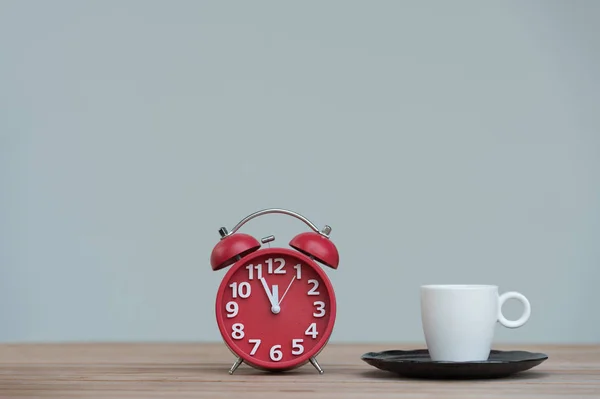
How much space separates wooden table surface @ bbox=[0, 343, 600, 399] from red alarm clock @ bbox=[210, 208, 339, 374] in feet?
0.11

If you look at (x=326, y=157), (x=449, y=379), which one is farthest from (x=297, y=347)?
(x=326, y=157)

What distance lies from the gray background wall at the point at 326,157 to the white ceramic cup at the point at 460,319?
1271 millimetres

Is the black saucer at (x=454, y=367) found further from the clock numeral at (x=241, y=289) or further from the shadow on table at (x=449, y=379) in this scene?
the clock numeral at (x=241, y=289)

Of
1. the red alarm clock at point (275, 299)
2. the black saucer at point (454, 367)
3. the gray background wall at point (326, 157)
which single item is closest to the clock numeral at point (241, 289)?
the red alarm clock at point (275, 299)

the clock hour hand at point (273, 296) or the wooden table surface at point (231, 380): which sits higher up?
A: the clock hour hand at point (273, 296)

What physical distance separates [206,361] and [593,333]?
1431mm

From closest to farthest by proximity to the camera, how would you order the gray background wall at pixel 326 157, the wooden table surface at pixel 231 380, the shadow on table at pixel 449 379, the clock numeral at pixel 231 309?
the wooden table surface at pixel 231 380 < the shadow on table at pixel 449 379 < the clock numeral at pixel 231 309 < the gray background wall at pixel 326 157

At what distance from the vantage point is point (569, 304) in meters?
2.34

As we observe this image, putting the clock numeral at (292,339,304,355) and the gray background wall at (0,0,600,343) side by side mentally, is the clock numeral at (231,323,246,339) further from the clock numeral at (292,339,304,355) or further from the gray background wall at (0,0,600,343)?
the gray background wall at (0,0,600,343)

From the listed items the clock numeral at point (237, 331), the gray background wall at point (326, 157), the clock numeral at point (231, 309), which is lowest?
the clock numeral at point (237, 331)

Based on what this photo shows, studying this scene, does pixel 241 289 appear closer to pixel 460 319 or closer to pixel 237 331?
pixel 237 331

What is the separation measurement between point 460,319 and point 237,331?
0.28 meters

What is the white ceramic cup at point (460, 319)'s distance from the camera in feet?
3.38

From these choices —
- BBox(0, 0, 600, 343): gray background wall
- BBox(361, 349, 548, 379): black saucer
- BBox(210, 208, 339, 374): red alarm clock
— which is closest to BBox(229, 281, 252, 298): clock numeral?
BBox(210, 208, 339, 374): red alarm clock
